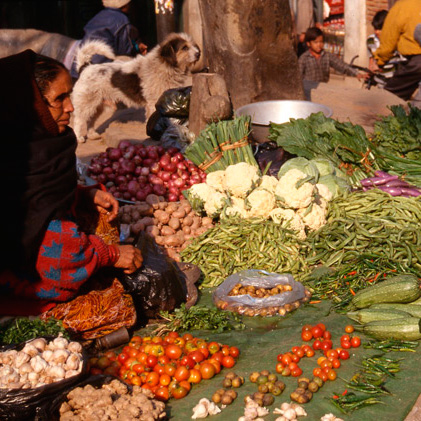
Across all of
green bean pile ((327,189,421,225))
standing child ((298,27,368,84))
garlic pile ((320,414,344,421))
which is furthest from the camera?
standing child ((298,27,368,84))

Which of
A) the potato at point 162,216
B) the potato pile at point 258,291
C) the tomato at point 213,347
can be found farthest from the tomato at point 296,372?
the potato at point 162,216

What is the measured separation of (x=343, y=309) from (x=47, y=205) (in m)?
2.16

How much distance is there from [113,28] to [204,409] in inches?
350

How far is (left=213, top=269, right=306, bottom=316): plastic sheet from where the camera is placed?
13.2ft

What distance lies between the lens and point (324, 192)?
17.2 feet

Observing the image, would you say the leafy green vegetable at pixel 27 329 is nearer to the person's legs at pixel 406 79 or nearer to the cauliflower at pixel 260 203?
the cauliflower at pixel 260 203

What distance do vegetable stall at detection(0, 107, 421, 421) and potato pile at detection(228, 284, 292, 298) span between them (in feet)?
0.04

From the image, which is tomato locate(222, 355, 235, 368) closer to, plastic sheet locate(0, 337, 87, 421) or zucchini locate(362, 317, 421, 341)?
zucchini locate(362, 317, 421, 341)

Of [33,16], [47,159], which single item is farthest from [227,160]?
[33,16]

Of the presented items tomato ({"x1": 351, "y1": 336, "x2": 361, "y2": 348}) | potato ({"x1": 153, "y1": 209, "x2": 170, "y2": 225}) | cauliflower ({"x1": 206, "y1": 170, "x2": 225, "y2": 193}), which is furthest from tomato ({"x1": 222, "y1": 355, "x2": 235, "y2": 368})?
cauliflower ({"x1": 206, "y1": 170, "x2": 225, "y2": 193})

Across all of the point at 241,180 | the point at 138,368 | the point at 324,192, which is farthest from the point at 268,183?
the point at 138,368

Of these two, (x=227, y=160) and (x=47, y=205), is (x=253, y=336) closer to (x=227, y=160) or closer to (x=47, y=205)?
(x=47, y=205)

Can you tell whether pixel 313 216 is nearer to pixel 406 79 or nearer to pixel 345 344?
pixel 345 344

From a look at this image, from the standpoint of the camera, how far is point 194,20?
42.1 feet
